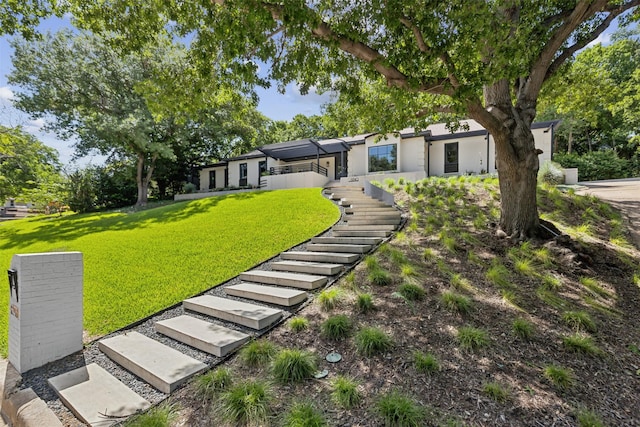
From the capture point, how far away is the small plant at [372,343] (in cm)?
295

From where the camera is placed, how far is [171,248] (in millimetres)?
7531

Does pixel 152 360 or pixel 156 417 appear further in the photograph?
pixel 152 360

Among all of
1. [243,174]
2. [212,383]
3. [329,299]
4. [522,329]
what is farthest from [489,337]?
[243,174]

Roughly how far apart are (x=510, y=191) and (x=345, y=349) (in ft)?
15.6

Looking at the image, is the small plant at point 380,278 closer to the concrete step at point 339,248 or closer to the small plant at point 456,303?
the small plant at point 456,303

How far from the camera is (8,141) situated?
17.8 ft

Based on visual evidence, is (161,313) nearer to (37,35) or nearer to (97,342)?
(97,342)

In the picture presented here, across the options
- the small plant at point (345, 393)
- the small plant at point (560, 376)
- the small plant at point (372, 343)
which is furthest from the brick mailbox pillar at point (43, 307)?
the small plant at point (560, 376)

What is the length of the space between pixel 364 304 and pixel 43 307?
3725 mm

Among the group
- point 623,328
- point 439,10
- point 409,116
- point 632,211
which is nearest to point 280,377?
point 623,328

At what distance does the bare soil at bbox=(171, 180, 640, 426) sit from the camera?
7.54ft

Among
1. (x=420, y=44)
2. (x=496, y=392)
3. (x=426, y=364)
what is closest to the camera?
(x=496, y=392)

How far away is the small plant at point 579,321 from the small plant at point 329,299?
2.68 m

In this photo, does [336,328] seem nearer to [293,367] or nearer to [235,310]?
[293,367]
